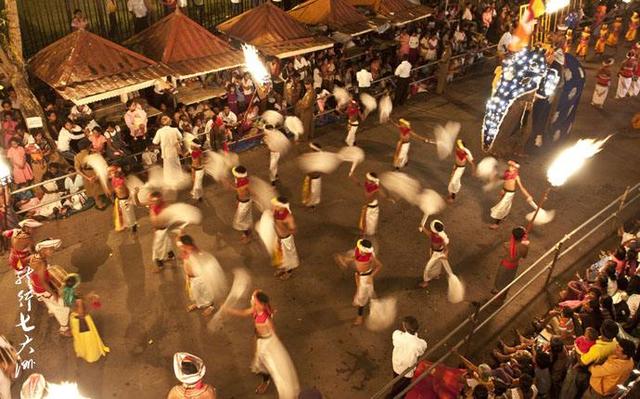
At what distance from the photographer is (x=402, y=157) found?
12.3m

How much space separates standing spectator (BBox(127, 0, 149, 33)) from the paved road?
5.60 m

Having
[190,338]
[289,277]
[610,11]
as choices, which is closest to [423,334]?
[289,277]

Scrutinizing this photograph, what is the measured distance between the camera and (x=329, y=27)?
1540cm

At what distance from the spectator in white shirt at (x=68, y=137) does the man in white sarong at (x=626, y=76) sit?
14358 mm

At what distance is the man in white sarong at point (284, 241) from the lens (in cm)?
843

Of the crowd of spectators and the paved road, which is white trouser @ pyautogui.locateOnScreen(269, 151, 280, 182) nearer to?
the paved road

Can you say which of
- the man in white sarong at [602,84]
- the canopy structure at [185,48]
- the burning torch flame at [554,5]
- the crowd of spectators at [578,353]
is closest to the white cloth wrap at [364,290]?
the crowd of spectators at [578,353]

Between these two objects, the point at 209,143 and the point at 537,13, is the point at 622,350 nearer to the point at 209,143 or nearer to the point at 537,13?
the point at 537,13

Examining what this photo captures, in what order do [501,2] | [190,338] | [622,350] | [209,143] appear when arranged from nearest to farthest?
[622,350]
[190,338]
[209,143]
[501,2]

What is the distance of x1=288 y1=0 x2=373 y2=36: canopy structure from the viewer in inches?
605

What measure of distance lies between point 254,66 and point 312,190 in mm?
3840

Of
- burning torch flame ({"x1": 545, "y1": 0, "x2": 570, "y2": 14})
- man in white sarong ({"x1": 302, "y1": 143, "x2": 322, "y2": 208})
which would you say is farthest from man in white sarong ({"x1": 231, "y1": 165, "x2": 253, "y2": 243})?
burning torch flame ({"x1": 545, "y1": 0, "x2": 570, "y2": 14})

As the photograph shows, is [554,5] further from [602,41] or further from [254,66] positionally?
[602,41]

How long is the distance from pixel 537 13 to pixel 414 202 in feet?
14.6
